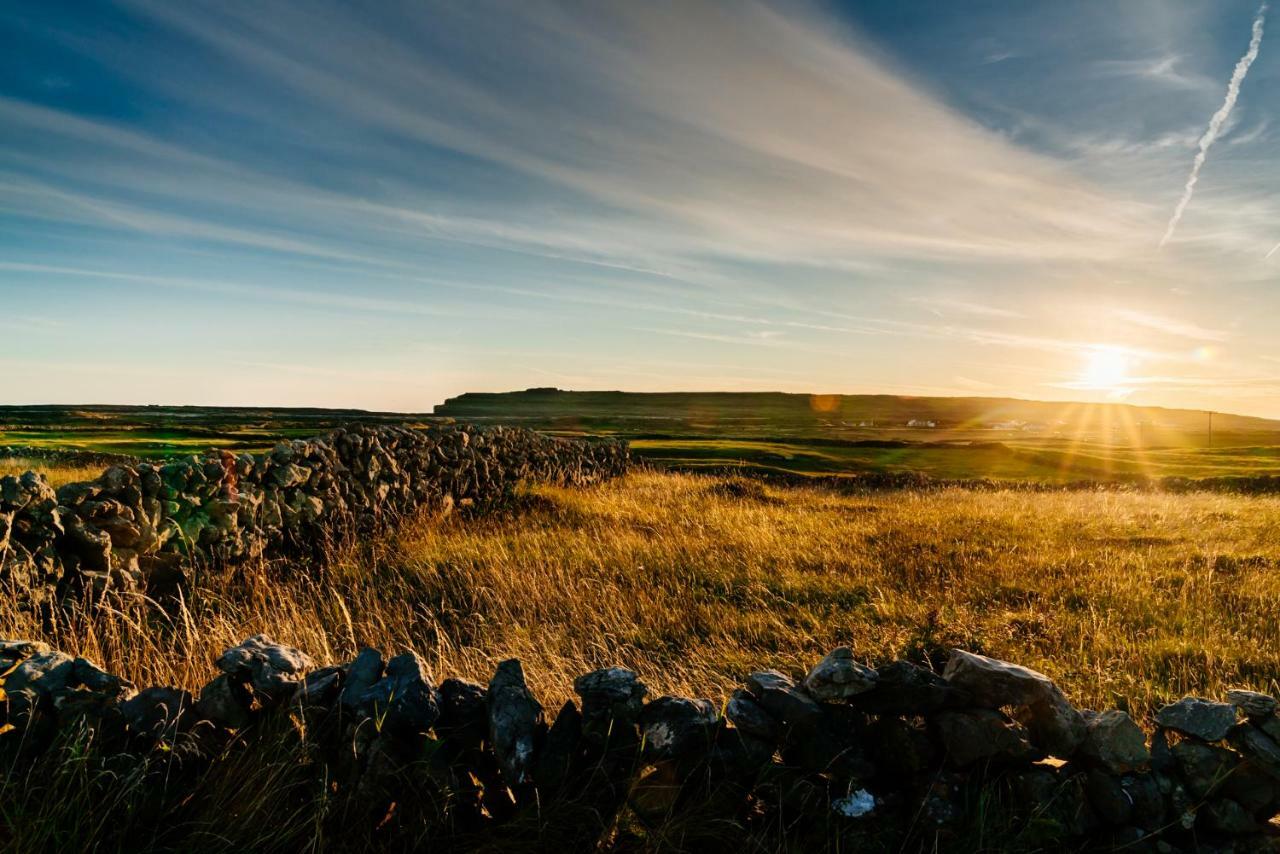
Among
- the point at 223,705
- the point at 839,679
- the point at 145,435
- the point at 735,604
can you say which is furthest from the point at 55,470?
the point at 145,435

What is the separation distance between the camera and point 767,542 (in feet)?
44.3

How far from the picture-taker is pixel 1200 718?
12.6 ft

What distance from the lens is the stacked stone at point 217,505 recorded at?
749cm

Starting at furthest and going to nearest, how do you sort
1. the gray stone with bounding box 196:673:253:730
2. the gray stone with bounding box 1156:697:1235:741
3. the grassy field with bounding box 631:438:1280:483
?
the grassy field with bounding box 631:438:1280:483 → the gray stone with bounding box 196:673:253:730 → the gray stone with bounding box 1156:697:1235:741

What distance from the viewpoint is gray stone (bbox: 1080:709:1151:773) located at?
376 cm

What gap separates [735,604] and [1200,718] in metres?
5.91

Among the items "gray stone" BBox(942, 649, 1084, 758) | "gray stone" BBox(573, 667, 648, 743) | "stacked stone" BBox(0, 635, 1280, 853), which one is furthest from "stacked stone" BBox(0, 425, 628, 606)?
"gray stone" BBox(942, 649, 1084, 758)

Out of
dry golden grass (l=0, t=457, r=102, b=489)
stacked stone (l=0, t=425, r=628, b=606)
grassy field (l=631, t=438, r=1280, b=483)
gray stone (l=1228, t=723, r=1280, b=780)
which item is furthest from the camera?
grassy field (l=631, t=438, r=1280, b=483)

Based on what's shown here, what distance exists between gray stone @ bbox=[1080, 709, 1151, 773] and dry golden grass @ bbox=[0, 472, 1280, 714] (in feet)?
8.70

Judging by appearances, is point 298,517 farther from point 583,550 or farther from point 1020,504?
point 1020,504

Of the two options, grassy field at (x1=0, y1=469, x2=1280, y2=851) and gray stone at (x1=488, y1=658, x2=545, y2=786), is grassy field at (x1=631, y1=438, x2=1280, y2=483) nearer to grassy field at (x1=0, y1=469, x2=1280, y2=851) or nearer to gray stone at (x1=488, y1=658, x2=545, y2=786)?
grassy field at (x1=0, y1=469, x2=1280, y2=851)

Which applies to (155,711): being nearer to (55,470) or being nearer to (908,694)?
(908,694)

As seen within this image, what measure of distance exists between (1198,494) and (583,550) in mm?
28505

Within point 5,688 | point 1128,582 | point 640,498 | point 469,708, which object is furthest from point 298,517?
point 1128,582
